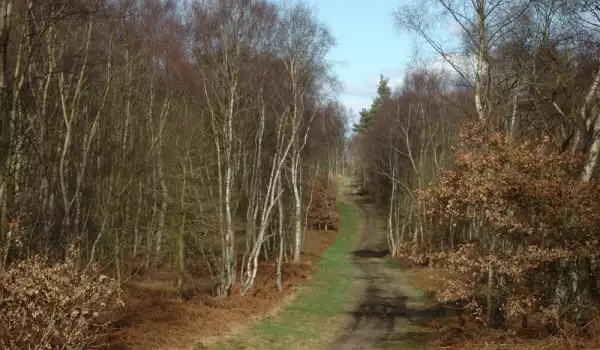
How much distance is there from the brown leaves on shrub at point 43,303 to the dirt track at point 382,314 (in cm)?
845

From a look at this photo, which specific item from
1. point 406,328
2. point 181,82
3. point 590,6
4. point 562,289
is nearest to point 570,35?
point 590,6

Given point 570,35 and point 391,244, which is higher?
point 570,35

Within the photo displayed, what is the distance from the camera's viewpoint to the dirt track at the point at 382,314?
1603 cm

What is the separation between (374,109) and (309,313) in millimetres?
69083

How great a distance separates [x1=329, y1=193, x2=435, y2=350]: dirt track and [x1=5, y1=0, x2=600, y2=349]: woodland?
263 centimetres

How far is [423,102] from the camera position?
39.3 m

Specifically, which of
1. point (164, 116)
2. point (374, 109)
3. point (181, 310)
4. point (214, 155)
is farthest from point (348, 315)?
point (374, 109)

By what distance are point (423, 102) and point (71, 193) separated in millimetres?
26256

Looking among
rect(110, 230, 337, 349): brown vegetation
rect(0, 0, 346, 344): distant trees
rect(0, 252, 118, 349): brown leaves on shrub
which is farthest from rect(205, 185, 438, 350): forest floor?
rect(0, 252, 118, 349): brown leaves on shrub

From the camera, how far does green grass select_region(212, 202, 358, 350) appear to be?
15.4 meters

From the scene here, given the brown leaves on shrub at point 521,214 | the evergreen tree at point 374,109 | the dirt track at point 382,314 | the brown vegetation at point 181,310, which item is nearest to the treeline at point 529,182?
the brown leaves on shrub at point 521,214

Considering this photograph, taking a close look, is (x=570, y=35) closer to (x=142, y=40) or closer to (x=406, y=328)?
(x=406, y=328)

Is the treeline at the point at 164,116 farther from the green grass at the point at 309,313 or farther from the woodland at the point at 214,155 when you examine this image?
the green grass at the point at 309,313

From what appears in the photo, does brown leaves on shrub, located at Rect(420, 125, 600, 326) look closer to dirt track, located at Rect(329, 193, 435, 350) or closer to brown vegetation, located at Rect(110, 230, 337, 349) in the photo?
dirt track, located at Rect(329, 193, 435, 350)
